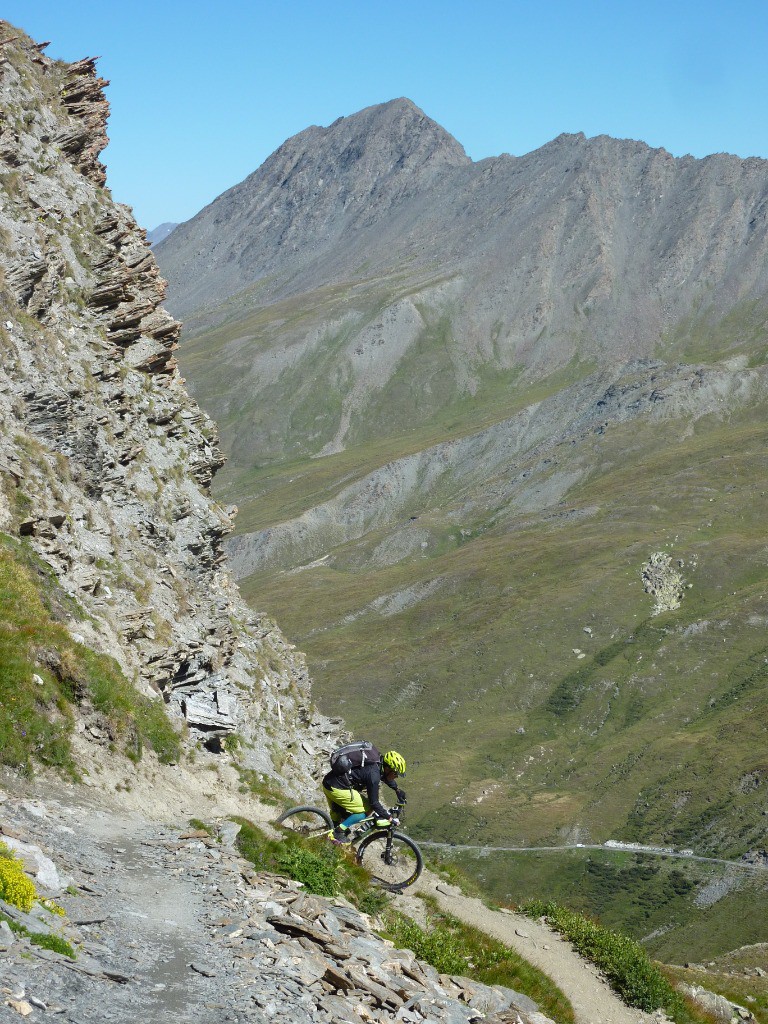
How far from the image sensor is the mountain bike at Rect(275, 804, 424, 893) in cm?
2086

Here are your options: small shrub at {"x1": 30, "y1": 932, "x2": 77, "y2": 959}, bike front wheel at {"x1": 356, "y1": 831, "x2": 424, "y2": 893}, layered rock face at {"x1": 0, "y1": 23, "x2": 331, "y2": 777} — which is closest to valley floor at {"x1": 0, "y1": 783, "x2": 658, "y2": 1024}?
small shrub at {"x1": 30, "y1": 932, "x2": 77, "y2": 959}

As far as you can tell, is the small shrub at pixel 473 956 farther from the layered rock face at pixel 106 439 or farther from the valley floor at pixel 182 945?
the layered rock face at pixel 106 439

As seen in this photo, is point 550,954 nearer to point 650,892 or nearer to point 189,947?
point 189,947

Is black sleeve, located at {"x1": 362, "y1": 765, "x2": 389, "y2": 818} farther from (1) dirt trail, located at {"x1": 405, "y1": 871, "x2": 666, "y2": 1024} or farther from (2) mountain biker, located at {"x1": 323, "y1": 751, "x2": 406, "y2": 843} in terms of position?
(1) dirt trail, located at {"x1": 405, "y1": 871, "x2": 666, "y2": 1024}

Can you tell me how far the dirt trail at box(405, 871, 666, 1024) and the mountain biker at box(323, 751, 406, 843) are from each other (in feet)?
9.94

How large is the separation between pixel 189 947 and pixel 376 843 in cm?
957

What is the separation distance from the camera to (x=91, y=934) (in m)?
12.8

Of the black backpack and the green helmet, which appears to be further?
the green helmet

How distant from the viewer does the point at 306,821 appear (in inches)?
864

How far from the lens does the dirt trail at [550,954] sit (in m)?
19.7

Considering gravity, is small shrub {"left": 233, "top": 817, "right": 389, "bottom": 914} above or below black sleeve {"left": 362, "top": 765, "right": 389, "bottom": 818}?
below

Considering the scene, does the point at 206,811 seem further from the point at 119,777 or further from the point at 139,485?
the point at 139,485

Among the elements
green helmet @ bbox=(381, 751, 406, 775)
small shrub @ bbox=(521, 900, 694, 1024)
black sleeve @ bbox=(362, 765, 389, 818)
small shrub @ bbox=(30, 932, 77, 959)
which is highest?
small shrub @ bbox=(30, 932, 77, 959)

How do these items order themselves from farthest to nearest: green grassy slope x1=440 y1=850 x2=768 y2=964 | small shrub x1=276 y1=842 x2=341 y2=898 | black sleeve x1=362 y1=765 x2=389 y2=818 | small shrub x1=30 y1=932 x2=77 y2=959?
1. green grassy slope x1=440 y1=850 x2=768 y2=964
2. black sleeve x1=362 y1=765 x2=389 y2=818
3. small shrub x1=276 y1=842 x2=341 y2=898
4. small shrub x1=30 y1=932 x2=77 y2=959
